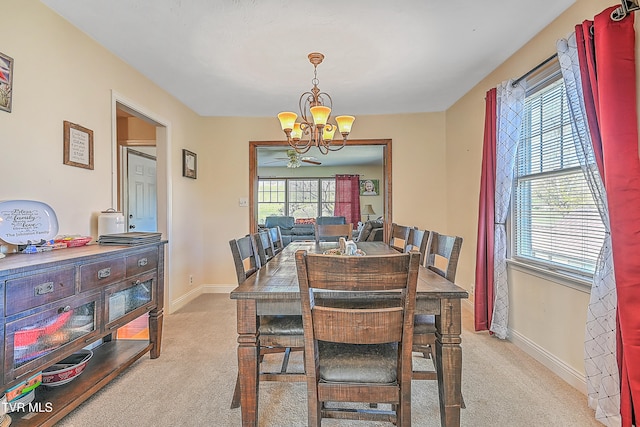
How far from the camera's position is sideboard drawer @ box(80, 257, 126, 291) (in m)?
1.72

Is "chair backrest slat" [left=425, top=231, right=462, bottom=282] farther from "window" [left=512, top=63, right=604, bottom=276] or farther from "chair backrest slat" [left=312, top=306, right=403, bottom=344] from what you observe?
"window" [left=512, top=63, right=604, bottom=276]

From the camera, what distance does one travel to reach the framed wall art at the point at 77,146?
215cm

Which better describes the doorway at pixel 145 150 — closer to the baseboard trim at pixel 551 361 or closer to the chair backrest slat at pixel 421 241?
the chair backrest slat at pixel 421 241

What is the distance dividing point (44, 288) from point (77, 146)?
1.18m

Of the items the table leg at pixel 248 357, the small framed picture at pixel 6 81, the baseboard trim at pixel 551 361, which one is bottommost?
the baseboard trim at pixel 551 361

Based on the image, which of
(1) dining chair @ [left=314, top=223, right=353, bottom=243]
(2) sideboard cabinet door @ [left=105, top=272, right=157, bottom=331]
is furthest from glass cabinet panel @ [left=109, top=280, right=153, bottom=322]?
(1) dining chair @ [left=314, top=223, right=353, bottom=243]

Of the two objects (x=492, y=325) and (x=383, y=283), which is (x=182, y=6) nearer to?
(x=383, y=283)

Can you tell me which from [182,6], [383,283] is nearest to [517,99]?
[383,283]

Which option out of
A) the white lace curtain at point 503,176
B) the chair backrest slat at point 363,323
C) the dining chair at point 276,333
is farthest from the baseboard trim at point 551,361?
the dining chair at point 276,333

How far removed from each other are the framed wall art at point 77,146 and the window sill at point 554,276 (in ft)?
10.9

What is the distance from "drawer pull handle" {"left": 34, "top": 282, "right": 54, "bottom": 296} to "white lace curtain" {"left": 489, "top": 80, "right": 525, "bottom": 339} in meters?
3.00

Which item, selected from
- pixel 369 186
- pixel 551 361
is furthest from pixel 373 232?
pixel 369 186

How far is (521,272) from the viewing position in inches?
102

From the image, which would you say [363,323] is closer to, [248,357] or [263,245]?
[248,357]
